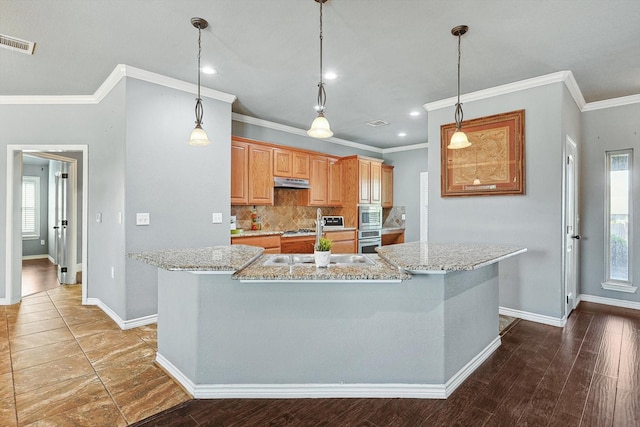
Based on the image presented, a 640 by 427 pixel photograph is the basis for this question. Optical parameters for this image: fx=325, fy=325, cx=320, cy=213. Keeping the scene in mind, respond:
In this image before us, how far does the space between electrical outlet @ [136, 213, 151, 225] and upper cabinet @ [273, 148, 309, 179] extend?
204 centimetres

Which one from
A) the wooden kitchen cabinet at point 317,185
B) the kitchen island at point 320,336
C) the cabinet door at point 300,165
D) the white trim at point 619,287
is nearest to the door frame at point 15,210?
the kitchen island at point 320,336

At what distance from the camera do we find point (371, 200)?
623cm

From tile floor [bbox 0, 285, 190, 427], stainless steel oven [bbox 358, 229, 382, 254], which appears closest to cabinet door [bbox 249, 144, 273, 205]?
stainless steel oven [bbox 358, 229, 382, 254]

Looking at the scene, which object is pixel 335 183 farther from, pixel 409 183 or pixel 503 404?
pixel 503 404

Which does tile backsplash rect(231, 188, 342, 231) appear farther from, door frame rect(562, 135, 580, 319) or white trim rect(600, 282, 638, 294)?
white trim rect(600, 282, 638, 294)

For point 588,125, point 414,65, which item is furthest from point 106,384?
point 588,125

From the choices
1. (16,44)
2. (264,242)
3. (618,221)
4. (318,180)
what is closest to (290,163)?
(318,180)

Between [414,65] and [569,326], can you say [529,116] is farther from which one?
[569,326]

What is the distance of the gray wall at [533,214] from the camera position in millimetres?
3340

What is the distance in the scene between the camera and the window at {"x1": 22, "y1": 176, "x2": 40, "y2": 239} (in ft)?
24.7

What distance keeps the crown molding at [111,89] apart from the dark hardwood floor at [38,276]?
2.58m

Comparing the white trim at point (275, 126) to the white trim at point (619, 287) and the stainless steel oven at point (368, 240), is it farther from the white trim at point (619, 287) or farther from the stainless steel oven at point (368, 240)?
the white trim at point (619, 287)

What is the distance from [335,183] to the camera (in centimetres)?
606

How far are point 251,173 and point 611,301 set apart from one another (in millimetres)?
4970
